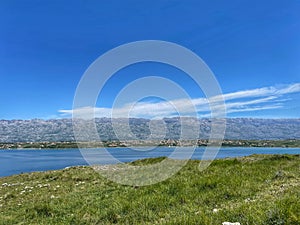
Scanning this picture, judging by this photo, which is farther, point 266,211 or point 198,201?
point 198,201

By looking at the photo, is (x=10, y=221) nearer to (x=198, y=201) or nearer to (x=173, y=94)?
(x=198, y=201)

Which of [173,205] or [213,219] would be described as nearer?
[213,219]

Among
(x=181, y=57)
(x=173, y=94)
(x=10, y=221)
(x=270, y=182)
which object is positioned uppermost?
(x=181, y=57)

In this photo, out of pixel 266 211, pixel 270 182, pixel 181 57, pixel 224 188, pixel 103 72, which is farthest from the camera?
pixel 181 57

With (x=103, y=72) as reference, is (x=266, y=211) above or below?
below

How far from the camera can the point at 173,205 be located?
39.3ft

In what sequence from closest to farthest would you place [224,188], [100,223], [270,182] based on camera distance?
[100,223]
[224,188]
[270,182]

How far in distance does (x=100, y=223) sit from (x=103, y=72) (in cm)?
1306

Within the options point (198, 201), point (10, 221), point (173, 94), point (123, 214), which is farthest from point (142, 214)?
point (173, 94)

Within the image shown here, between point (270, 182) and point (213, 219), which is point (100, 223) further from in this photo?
point (270, 182)

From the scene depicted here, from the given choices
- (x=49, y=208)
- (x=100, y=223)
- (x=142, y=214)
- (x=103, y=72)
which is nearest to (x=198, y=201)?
(x=142, y=214)

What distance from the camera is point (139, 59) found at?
25109 mm

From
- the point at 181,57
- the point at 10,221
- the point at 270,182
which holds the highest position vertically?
the point at 181,57

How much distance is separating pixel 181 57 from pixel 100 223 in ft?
55.3
